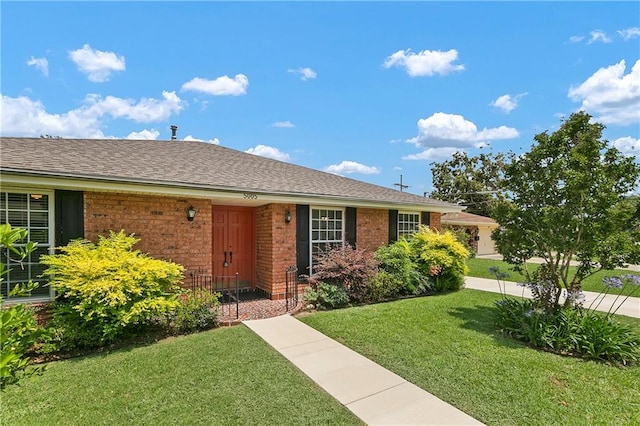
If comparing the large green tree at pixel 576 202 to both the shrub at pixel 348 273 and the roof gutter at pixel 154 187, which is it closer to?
the shrub at pixel 348 273

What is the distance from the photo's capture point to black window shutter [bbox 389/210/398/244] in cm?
1073

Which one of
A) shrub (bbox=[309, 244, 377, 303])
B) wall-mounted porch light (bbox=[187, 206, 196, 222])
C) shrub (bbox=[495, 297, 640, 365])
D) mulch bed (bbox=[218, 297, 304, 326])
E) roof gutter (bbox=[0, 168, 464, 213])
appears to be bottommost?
mulch bed (bbox=[218, 297, 304, 326])

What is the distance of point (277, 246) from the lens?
856 cm

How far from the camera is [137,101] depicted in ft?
40.6

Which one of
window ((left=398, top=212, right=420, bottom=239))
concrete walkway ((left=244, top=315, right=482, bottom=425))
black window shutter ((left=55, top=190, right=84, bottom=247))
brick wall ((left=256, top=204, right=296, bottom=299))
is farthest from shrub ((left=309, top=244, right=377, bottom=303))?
black window shutter ((left=55, top=190, right=84, bottom=247))

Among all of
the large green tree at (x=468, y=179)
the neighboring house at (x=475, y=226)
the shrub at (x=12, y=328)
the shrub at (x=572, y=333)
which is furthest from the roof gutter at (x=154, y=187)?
the large green tree at (x=468, y=179)

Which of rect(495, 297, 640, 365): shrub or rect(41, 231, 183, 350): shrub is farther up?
rect(41, 231, 183, 350): shrub

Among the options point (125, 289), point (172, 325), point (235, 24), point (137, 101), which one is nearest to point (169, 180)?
point (125, 289)

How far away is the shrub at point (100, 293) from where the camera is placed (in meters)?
5.15

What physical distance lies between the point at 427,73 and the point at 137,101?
11.3m

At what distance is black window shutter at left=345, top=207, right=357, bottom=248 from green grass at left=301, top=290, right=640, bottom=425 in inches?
120

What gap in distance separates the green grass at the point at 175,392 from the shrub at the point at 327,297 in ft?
8.49

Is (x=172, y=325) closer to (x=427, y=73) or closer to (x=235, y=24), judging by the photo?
(x=235, y=24)

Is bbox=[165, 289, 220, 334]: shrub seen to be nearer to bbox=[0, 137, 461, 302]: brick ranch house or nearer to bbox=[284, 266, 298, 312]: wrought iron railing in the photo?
bbox=[0, 137, 461, 302]: brick ranch house
